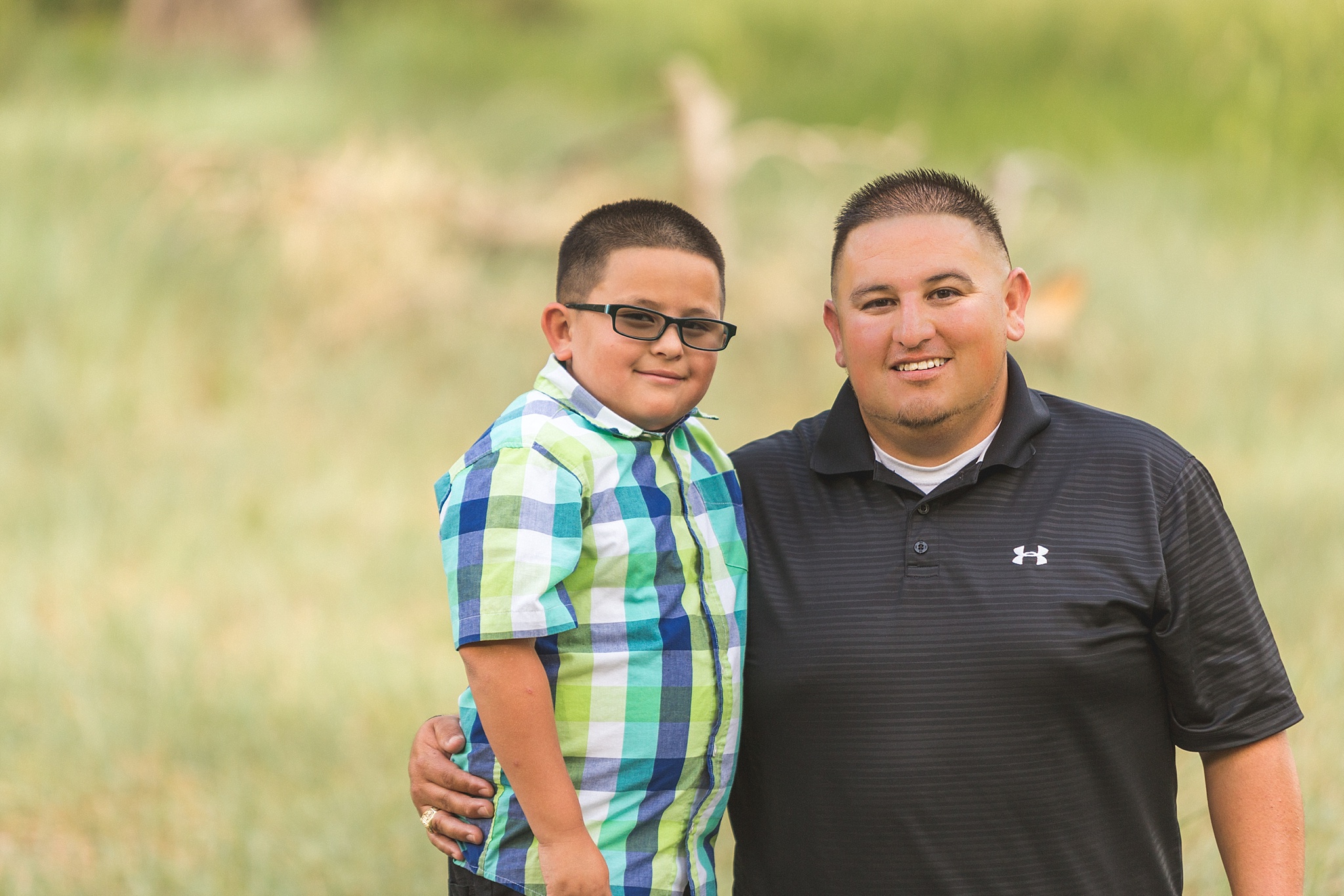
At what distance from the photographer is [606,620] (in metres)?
1.86

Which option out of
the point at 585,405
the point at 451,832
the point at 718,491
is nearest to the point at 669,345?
the point at 585,405

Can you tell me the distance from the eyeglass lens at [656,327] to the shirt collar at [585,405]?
12 centimetres

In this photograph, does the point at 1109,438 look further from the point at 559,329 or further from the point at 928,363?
the point at 559,329

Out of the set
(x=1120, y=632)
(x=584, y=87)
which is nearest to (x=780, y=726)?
(x=1120, y=632)

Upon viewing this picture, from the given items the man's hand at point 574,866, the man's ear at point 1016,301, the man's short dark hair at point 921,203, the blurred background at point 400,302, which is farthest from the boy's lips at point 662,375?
the blurred background at point 400,302

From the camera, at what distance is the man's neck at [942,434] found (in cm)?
197

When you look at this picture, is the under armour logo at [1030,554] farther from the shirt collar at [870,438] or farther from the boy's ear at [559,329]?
the boy's ear at [559,329]

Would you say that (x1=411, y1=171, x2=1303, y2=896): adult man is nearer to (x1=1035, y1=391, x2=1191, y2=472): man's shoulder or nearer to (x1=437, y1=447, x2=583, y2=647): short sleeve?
(x1=1035, y1=391, x2=1191, y2=472): man's shoulder

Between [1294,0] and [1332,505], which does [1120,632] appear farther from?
[1294,0]

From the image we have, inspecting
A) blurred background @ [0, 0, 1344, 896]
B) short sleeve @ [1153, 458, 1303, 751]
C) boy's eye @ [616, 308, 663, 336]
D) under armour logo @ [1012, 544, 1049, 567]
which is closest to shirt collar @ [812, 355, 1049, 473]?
under armour logo @ [1012, 544, 1049, 567]

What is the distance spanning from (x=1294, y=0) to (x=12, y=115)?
8.76 metres

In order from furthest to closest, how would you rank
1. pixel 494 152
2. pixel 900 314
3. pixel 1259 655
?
pixel 494 152, pixel 900 314, pixel 1259 655

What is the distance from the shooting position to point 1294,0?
7.52 m

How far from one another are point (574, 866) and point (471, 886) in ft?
0.87
